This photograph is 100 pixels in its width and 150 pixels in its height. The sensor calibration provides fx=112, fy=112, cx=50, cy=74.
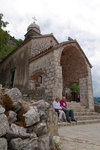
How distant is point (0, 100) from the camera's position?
63.9 inches

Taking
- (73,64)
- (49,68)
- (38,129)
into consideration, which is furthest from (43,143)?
(73,64)

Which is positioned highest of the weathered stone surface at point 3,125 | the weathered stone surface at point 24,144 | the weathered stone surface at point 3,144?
the weathered stone surface at point 3,125

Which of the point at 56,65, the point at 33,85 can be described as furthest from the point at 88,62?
the point at 33,85

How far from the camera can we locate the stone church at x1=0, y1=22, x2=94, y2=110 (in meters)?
7.41

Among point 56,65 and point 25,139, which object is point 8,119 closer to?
point 25,139

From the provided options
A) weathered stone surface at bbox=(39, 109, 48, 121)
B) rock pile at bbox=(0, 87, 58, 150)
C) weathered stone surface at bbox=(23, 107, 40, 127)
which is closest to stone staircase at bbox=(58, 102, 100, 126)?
weathered stone surface at bbox=(39, 109, 48, 121)

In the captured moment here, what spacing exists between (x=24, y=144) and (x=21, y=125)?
253 millimetres

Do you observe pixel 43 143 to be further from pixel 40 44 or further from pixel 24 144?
pixel 40 44

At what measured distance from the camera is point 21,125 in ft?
5.37

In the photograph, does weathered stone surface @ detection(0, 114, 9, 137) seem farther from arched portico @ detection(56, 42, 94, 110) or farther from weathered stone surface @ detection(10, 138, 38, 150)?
arched portico @ detection(56, 42, 94, 110)

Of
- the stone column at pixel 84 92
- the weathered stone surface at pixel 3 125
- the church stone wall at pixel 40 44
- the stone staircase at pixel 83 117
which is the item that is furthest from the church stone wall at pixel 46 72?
the weathered stone surface at pixel 3 125

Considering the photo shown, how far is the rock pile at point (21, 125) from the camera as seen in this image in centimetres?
141

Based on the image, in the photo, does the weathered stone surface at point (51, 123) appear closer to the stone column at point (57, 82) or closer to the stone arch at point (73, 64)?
the stone column at point (57, 82)

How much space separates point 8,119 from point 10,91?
Result: 43 centimetres
